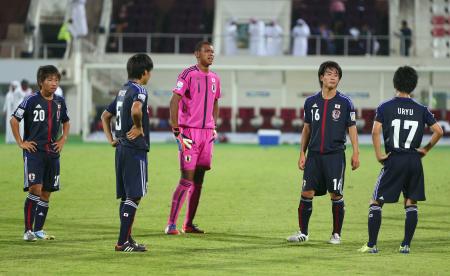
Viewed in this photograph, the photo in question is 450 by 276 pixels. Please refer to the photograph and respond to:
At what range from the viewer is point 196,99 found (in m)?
13.8

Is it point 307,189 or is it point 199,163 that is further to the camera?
point 199,163

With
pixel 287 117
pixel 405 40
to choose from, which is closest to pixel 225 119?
pixel 287 117

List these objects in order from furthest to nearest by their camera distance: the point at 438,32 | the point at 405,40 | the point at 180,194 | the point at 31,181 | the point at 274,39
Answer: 1. the point at 438,32
2. the point at 274,39
3. the point at 405,40
4. the point at 180,194
5. the point at 31,181

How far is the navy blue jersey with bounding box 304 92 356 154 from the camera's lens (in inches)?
502

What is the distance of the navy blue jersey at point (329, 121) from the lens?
41.8 ft

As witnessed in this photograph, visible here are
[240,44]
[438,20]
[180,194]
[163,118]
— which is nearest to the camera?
[180,194]

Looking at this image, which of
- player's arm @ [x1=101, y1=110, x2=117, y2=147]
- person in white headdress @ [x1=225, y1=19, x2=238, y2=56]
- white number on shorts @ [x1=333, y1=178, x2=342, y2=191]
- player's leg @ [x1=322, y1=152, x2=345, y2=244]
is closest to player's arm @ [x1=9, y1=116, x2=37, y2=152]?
player's arm @ [x1=101, y1=110, x2=117, y2=147]

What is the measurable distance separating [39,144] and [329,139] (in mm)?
3223

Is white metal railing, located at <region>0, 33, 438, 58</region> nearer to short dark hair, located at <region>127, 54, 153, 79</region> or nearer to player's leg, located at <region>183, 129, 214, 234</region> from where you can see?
player's leg, located at <region>183, 129, 214, 234</region>

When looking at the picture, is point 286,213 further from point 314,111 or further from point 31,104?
point 31,104

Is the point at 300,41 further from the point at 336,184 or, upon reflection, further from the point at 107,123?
the point at 107,123

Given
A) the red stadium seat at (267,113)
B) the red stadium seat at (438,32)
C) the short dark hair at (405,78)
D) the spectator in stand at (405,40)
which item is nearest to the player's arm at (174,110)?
the short dark hair at (405,78)

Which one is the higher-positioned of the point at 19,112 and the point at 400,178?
the point at 19,112

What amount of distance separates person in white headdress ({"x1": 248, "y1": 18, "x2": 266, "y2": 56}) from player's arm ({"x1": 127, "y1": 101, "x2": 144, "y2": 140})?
102 ft
